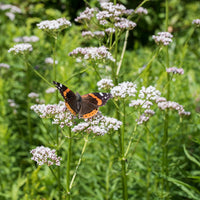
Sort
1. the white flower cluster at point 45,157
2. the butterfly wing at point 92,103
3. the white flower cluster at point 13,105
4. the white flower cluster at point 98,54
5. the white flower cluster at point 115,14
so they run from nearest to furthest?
1. the white flower cluster at point 45,157
2. the butterfly wing at point 92,103
3. the white flower cluster at point 98,54
4. the white flower cluster at point 115,14
5. the white flower cluster at point 13,105

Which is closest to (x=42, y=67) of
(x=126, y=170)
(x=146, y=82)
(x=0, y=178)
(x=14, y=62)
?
(x=14, y=62)

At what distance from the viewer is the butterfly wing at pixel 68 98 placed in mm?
2508

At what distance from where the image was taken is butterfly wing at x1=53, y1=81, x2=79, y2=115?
98.7 inches

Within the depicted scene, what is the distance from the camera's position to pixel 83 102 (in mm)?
2752

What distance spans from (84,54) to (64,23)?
1.28ft

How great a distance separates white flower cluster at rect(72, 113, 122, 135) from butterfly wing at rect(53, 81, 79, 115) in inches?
5.8

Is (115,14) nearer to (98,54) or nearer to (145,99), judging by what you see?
(98,54)

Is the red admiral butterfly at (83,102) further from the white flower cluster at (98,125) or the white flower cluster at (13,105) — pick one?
the white flower cluster at (13,105)

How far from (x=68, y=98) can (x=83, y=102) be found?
0.56 feet

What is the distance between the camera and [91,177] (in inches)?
148

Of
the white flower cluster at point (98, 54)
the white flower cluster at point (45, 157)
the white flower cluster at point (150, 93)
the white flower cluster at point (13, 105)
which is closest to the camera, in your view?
the white flower cluster at point (45, 157)

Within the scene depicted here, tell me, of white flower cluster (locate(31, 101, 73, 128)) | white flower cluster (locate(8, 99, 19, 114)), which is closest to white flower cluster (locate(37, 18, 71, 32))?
white flower cluster (locate(31, 101, 73, 128))

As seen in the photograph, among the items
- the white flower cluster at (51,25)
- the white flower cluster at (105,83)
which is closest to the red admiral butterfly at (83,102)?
the white flower cluster at (105,83)

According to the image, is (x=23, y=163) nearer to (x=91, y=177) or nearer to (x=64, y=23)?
(x=91, y=177)
